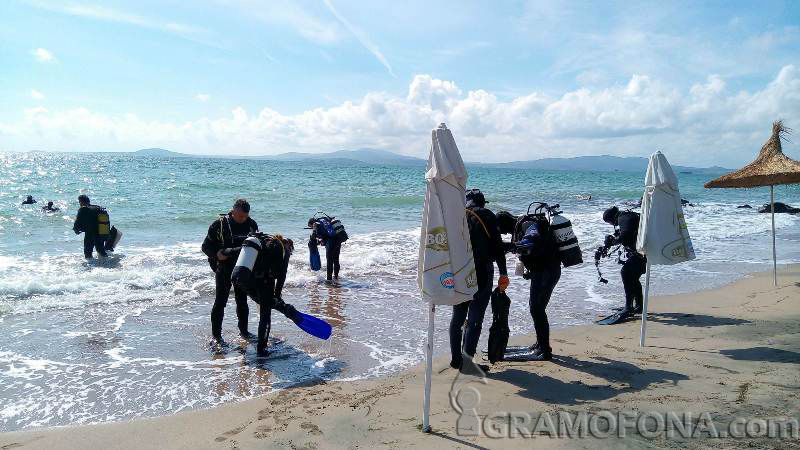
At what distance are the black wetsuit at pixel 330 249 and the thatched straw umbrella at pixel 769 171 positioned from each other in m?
7.72

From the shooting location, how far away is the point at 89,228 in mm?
13938

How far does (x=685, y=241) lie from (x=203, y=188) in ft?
123

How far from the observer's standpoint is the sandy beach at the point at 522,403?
4246 millimetres

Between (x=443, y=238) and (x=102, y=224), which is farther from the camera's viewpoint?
(x=102, y=224)

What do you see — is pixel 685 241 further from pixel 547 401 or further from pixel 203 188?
pixel 203 188

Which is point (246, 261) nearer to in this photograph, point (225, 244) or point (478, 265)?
point (225, 244)

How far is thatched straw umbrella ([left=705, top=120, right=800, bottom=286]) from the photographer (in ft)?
31.4

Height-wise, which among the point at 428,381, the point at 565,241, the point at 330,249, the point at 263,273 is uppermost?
the point at 565,241

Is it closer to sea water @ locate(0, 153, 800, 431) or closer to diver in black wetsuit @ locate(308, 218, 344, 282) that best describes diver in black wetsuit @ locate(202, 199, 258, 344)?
sea water @ locate(0, 153, 800, 431)

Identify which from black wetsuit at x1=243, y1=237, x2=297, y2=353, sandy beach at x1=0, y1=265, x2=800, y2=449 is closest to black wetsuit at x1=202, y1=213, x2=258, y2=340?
black wetsuit at x1=243, y1=237, x2=297, y2=353

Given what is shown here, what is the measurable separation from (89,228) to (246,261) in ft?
32.4

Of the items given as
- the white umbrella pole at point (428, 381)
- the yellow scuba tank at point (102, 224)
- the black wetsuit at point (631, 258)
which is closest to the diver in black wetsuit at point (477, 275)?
the white umbrella pole at point (428, 381)

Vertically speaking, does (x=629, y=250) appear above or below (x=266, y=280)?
above

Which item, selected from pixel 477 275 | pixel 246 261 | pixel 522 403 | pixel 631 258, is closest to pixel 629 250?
pixel 631 258
